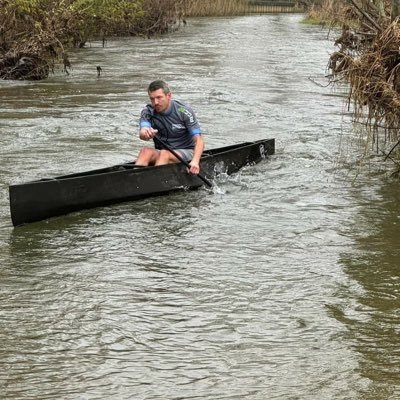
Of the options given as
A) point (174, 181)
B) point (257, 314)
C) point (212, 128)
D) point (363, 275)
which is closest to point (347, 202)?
point (174, 181)

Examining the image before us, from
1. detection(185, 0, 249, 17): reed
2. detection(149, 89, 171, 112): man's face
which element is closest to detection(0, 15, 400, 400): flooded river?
detection(149, 89, 171, 112): man's face

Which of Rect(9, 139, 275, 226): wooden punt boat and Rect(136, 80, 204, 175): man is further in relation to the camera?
Rect(136, 80, 204, 175): man

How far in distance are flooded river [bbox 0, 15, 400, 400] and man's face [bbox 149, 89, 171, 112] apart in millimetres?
1050

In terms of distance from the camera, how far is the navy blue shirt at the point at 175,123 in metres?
10.0

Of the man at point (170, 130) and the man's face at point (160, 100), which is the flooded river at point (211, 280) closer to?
the man at point (170, 130)

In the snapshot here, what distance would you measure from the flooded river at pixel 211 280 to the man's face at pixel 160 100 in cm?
105

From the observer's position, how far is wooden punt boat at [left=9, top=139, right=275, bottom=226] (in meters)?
8.59

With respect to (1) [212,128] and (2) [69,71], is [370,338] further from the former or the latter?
(2) [69,71]

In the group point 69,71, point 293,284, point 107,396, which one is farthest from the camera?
point 69,71

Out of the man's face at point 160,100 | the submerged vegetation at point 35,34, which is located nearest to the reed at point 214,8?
the submerged vegetation at point 35,34

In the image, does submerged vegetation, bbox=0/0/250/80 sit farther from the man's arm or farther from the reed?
the reed

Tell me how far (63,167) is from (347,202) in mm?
3861

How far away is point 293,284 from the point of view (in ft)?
23.6

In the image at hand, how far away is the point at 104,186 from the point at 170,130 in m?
1.24
